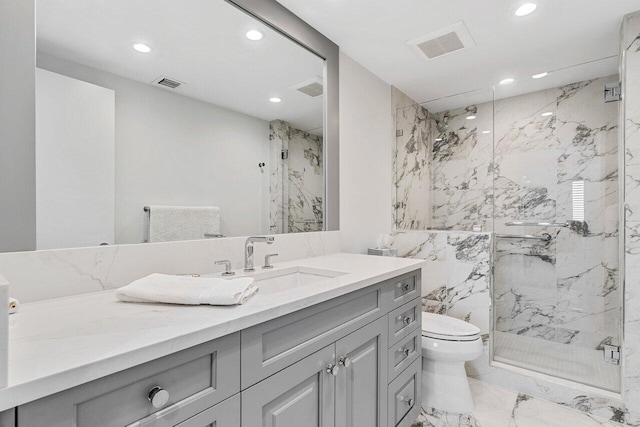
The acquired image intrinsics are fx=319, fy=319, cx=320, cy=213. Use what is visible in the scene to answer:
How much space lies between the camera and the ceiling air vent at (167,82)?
1.30 metres

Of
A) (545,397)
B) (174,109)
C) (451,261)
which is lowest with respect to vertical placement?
(545,397)

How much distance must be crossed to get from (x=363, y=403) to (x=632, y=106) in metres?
2.18

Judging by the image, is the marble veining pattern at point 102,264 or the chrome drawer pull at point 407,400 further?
the chrome drawer pull at point 407,400

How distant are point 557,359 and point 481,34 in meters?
2.28

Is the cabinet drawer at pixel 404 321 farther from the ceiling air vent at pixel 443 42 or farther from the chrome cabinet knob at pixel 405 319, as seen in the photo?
the ceiling air vent at pixel 443 42

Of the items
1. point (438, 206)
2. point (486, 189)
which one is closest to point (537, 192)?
point (486, 189)

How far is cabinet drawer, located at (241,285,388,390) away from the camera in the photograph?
0.85 meters

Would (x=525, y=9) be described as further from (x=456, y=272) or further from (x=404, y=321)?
(x=404, y=321)

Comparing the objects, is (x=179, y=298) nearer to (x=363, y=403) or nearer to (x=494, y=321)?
(x=363, y=403)

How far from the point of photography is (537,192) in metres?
2.34

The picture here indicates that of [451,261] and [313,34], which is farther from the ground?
[313,34]

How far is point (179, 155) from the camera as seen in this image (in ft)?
4.43

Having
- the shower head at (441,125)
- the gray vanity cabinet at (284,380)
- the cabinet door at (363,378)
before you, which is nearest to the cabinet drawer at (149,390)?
the gray vanity cabinet at (284,380)

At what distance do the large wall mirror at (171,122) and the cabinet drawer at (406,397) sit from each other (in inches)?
37.7
